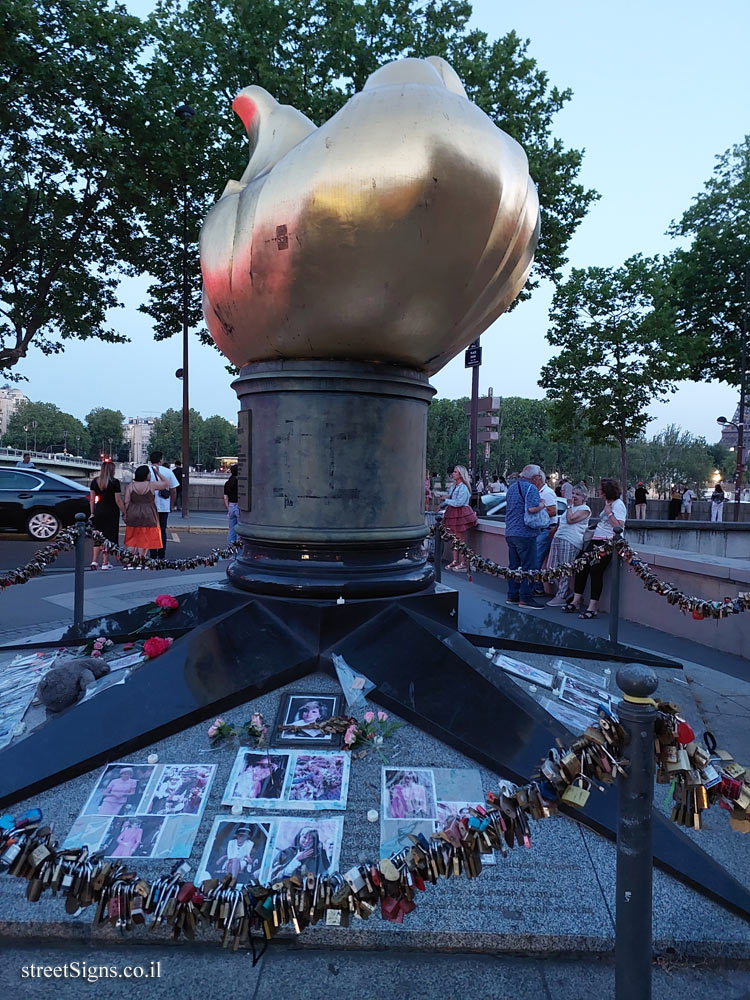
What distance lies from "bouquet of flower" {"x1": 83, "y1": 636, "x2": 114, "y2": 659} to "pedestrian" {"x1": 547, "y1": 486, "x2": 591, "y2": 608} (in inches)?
241

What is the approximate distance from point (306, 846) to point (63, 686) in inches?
73.9

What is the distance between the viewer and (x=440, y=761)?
3287 mm

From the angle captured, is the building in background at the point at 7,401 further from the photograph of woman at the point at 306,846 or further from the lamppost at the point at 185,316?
the photograph of woman at the point at 306,846

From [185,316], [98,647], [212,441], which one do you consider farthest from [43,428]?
[98,647]

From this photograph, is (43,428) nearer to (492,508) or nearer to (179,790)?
(492,508)

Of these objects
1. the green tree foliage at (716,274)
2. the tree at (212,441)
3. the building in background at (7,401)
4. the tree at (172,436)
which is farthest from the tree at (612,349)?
the building in background at (7,401)

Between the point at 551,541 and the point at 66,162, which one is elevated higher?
the point at 66,162

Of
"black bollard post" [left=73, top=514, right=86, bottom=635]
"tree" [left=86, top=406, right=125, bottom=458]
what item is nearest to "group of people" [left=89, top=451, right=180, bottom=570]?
"black bollard post" [left=73, top=514, right=86, bottom=635]

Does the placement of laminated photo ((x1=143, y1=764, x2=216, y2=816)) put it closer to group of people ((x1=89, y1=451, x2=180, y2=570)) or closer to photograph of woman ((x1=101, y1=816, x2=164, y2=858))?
photograph of woman ((x1=101, y1=816, x2=164, y2=858))

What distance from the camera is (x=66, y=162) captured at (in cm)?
1758

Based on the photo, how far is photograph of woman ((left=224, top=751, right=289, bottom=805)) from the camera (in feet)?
9.91

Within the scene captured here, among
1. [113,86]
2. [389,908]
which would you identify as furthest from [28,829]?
[113,86]

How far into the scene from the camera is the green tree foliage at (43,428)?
367 ft

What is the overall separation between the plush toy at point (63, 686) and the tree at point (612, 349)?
94.0ft
